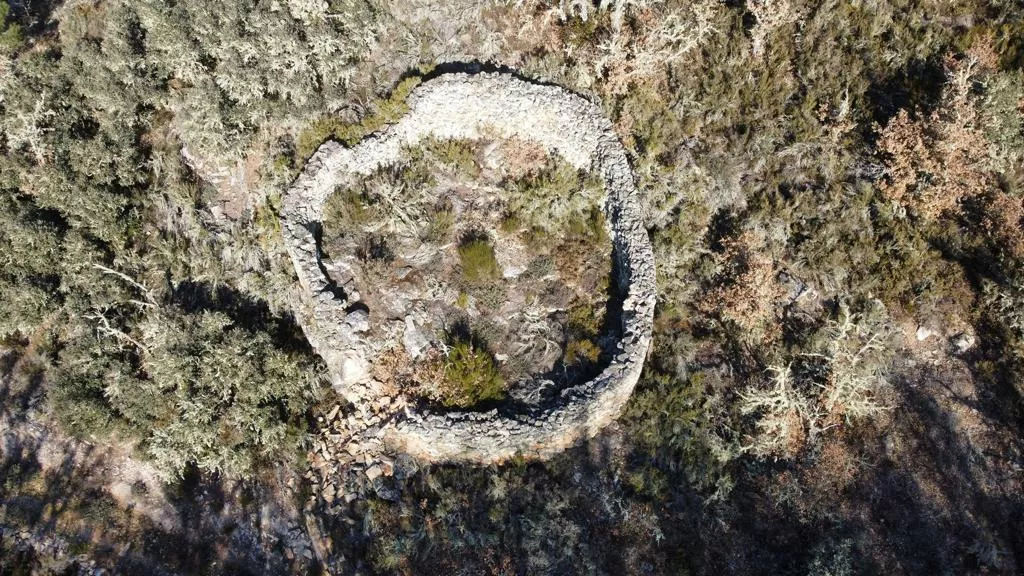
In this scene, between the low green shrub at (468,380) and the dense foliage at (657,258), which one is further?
the low green shrub at (468,380)

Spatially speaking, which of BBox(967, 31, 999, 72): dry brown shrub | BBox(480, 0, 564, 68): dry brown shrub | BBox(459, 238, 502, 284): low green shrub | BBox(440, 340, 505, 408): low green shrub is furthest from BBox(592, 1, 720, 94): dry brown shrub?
BBox(440, 340, 505, 408): low green shrub

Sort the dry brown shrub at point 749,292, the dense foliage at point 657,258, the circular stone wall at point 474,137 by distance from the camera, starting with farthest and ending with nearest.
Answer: the dry brown shrub at point 749,292
the circular stone wall at point 474,137
the dense foliage at point 657,258

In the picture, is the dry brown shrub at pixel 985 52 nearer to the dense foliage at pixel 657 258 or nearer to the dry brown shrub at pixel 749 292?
the dense foliage at pixel 657 258

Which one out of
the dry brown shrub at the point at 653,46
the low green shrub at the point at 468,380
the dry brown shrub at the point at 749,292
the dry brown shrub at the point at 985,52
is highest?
the dry brown shrub at the point at 653,46

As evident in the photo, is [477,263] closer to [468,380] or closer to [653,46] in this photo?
[468,380]

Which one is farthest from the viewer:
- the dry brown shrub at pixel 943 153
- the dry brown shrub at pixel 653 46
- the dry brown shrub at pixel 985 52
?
the dry brown shrub at pixel 653 46

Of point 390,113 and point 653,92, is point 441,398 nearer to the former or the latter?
point 390,113

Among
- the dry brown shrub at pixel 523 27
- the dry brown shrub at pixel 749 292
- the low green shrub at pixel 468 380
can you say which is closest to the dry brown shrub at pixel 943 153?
the dry brown shrub at pixel 749 292
